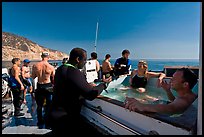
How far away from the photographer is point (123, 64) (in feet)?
17.8

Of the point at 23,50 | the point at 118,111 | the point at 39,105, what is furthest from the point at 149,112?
the point at 23,50

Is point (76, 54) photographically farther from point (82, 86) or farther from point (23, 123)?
point (23, 123)

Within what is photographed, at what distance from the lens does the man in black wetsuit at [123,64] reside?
5.32 m

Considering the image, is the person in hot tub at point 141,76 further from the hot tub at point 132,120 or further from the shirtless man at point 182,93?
the shirtless man at point 182,93

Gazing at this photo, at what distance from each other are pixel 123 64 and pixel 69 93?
3.90 m

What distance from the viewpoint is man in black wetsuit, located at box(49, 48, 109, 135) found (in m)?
1.65

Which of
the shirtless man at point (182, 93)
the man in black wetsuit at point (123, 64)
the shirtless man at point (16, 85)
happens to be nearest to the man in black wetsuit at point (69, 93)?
the shirtless man at point (182, 93)

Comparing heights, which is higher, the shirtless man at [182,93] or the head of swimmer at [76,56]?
the head of swimmer at [76,56]

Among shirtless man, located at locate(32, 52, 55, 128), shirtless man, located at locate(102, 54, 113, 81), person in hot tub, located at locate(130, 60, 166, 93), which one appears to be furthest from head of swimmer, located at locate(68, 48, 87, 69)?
shirtless man, located at locate(102, 54, 113, 81)

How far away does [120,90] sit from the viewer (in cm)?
455

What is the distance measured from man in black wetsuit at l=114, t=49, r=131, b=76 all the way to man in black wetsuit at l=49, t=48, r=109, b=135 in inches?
143

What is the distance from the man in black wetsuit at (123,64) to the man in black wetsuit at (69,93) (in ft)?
11.9

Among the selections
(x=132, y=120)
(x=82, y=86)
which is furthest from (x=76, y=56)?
(x=132, y=120)

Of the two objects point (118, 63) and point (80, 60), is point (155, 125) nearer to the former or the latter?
point (80, 60)
